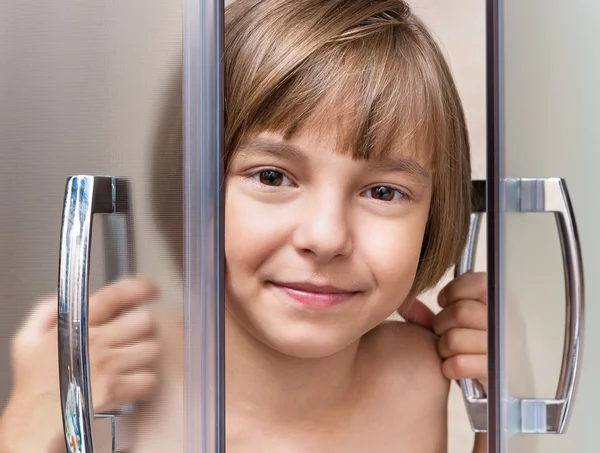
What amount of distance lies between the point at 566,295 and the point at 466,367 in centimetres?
13

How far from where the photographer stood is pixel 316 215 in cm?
77

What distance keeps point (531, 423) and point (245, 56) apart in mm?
468

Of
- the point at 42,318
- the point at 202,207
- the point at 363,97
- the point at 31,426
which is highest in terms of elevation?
the point at 363,97

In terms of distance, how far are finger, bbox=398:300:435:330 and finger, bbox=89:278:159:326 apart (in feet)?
0.85

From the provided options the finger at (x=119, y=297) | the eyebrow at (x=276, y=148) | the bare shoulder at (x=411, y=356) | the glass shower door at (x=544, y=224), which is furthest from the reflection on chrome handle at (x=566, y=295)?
the finger at (x=119, y=297)

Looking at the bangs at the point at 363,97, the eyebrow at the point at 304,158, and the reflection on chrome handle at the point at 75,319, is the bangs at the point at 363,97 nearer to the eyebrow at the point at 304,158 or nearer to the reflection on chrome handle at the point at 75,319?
the eyebrow at the point at 304,158

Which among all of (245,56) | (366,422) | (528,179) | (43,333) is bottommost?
(366,422)

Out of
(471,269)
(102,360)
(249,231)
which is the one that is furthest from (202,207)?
(471,269)

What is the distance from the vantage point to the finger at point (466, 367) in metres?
0.86

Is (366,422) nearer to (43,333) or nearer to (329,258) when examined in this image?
(329,258)

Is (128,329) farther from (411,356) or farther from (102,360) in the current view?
(411,356)

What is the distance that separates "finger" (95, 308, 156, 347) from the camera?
0.74 meters

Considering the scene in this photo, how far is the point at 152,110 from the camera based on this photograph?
2.43 feet

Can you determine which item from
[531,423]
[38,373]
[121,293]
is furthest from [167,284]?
[531,423]
